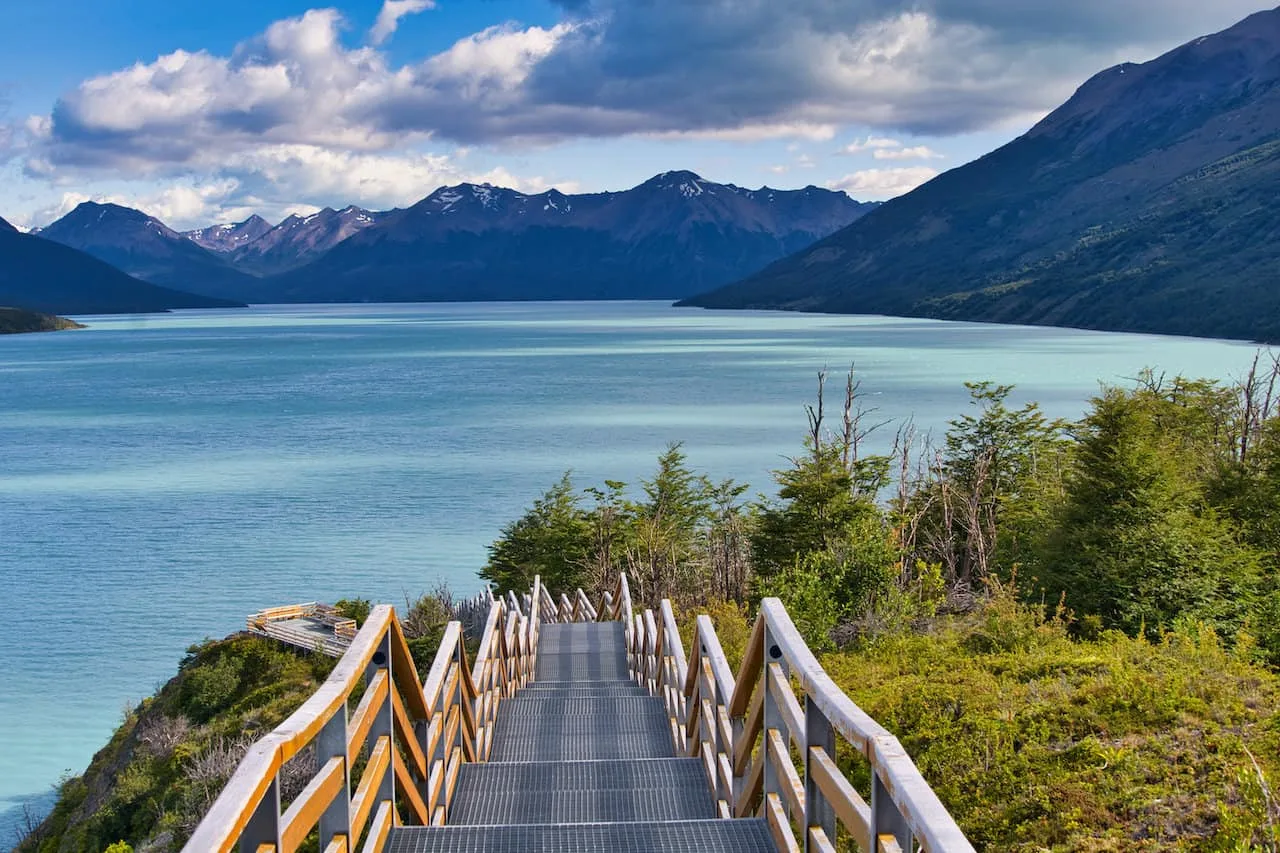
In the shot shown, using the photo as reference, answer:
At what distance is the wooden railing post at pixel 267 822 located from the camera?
A: 2.98 m

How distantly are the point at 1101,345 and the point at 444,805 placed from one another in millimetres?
150159

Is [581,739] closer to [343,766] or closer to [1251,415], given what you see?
[343,766]

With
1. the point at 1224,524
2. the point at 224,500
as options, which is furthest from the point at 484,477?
the point at 1224,524

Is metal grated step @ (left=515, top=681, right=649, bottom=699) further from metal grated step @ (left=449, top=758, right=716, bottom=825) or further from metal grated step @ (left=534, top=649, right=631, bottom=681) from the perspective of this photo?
metal grated step @ (left=449, top=758, right=716, bottom=825)

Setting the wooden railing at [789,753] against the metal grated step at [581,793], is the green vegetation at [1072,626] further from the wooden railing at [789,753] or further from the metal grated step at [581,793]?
the metal grated step at [581,793]

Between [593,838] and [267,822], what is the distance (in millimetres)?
1913

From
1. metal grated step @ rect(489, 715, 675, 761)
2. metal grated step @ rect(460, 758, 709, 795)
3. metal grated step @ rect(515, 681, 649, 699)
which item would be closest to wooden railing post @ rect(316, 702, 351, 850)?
metal grated step @ rect(460, 758, 709, 795)

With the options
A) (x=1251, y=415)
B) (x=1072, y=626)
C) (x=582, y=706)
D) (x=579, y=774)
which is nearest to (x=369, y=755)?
(x=579, y=774)

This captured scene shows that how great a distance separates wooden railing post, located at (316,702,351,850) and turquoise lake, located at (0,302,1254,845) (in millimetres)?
26582

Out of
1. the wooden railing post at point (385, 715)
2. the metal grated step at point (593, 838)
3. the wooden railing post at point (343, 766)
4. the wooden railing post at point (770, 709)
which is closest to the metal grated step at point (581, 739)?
the metal grated step at point (593, 838)

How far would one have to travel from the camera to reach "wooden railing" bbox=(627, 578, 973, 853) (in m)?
2.84

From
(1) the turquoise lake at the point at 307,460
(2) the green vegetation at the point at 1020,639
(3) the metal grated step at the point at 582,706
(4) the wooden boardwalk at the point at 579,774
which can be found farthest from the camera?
(1) the turquoise lake at the point at 307,460

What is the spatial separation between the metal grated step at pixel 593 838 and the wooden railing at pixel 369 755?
16 cm

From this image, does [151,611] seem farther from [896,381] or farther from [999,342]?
[999,342]
